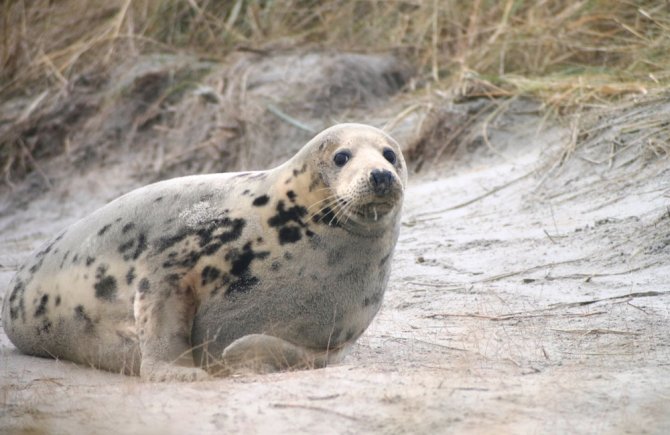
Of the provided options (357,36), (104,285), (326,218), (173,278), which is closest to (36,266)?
(104,285)

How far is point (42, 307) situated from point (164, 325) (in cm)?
85

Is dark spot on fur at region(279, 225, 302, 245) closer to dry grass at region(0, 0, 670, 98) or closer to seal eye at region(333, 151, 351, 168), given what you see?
seal eye at region(333, 151, 351, 168)

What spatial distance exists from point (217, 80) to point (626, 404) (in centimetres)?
736

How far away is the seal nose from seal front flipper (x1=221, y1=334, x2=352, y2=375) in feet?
2.21

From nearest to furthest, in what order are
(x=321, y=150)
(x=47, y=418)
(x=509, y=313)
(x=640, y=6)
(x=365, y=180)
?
(x=47, y=418) → (x=365, y=180) → (x=321, y=150) → (x=509, y=313) → (x=640, y=6)

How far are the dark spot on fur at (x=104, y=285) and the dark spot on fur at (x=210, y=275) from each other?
41 cm

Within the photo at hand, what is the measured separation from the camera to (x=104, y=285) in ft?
14.2

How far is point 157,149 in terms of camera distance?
9828 mm

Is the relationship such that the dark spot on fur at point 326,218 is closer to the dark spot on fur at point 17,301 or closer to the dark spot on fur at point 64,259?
the dark spot on fur at point 64,259

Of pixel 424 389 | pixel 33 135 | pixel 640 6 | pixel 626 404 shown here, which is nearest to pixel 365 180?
pixel 424 389

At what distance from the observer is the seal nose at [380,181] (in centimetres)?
392

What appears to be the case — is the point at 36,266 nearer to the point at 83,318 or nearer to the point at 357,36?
the point at 83,318

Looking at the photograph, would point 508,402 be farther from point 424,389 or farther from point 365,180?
point 365,180

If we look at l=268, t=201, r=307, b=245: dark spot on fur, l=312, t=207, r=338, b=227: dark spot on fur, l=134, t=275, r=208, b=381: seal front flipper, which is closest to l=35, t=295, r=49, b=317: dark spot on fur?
l=134, t=275, r=208, b=381: seal front flipper
